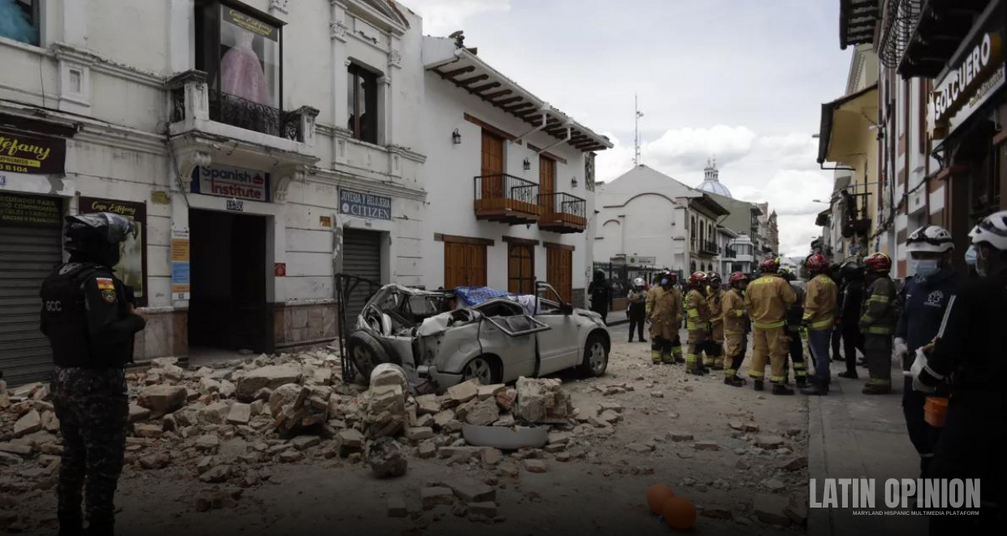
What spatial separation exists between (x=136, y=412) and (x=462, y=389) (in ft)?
11.2

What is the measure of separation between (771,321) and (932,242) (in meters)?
3.71

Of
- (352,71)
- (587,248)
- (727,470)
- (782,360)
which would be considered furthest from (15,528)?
(587,248)

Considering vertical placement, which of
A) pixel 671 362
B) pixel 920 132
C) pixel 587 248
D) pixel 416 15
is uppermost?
pixel 416 15

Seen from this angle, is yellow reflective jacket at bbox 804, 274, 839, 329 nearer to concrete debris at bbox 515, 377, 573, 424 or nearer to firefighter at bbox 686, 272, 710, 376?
firefighter at bbox 686, 272, 710, 376

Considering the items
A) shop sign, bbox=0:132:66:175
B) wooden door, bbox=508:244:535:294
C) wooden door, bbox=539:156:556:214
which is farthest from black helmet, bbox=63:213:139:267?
wooden door, bbox=539:156:556:214

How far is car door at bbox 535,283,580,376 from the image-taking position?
329 inches

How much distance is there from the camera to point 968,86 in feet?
21.0

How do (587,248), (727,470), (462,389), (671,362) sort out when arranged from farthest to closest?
1. (587,248)
2. (671,362)
3. (462,389)
4. (727,470)

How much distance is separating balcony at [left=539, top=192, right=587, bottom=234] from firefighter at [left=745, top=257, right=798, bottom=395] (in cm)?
1154

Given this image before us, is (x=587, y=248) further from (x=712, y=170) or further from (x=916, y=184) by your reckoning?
(x=712, y=170)

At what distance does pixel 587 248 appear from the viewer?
23609mm

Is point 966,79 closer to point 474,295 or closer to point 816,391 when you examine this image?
point 816,391

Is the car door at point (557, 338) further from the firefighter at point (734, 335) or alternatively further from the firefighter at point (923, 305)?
the firefighter at point (923, 305)

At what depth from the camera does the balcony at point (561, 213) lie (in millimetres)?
19758
